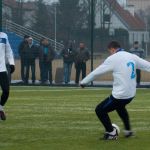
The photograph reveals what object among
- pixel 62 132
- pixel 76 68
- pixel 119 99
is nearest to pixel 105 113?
pixel 119 99

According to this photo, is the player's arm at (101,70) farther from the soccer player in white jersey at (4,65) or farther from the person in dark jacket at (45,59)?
the person in dark jacket at (45,59)

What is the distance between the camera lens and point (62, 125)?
1302 centimetres

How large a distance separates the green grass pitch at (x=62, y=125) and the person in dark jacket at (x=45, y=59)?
21.6ft

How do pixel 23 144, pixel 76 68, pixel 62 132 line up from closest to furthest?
pixel 23 144, pixel 62 132, pixel 76 68

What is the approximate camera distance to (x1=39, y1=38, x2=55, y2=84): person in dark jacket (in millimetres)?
27000

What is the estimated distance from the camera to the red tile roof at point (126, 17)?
2845cm

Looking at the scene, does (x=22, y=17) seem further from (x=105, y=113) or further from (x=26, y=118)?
(x=105, y=113)

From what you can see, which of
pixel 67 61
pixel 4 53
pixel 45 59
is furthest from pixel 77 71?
pixel 4 53

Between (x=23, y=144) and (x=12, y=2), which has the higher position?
(x=12, y=2)

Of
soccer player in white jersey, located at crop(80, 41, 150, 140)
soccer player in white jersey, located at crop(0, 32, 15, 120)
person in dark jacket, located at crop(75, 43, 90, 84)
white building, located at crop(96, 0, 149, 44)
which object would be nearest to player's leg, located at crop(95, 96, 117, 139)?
soccer player in white jersey, located at crop(80, 41, 150, 140)

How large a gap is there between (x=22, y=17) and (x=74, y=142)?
19258 mm

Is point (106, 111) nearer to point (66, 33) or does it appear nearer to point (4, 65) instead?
point (4, 65)

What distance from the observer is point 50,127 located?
12703 mm

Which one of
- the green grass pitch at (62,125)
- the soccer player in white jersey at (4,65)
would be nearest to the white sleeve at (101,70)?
the green grass pitch at (62,125)
